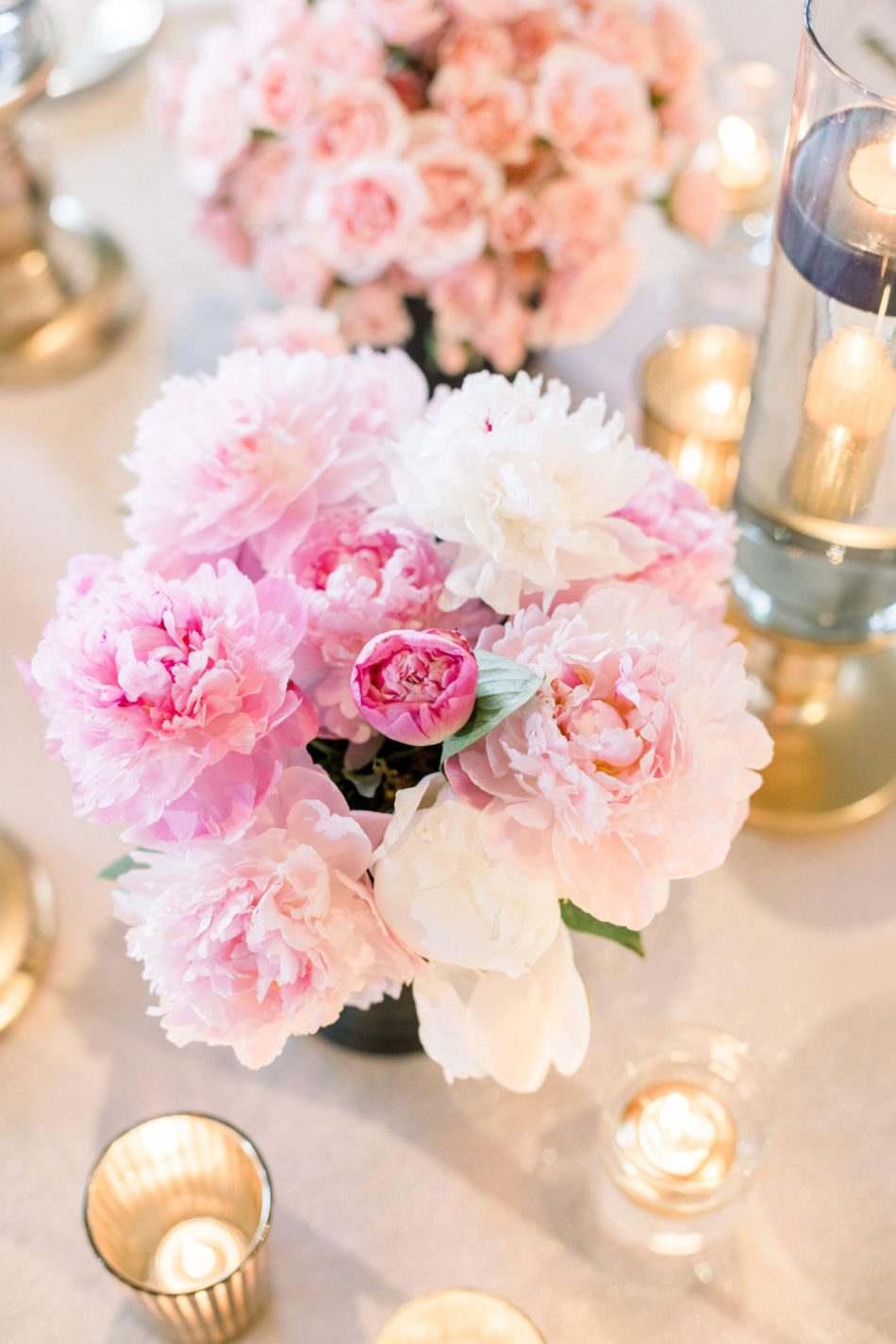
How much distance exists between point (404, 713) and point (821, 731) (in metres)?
0.40

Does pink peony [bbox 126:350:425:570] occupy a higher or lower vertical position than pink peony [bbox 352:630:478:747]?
higher

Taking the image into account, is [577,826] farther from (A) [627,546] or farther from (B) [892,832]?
(B) [892,832]

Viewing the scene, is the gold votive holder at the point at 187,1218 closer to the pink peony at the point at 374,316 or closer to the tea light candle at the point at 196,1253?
the tea light candle at the point at 196,1253

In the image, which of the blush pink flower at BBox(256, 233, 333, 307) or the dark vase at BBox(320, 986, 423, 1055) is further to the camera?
the blush pink flower at BBox(256, 233, 333, 307)

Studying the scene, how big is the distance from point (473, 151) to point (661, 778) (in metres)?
0.47

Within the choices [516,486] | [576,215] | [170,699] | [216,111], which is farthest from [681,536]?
[216,111]

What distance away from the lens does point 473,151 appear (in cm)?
73

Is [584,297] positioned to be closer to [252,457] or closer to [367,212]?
[367,212]

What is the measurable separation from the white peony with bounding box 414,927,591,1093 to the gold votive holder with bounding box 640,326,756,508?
1.29ft

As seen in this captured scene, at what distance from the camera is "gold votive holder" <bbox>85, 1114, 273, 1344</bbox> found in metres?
0.51

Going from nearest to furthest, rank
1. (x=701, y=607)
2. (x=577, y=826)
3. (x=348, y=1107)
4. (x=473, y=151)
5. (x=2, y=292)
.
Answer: (x=577, y=826), (x=701, y=607), (x=348, y=1107), (x=473, y=151), (x=2, y=292)

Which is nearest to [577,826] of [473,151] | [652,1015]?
[652,1015]

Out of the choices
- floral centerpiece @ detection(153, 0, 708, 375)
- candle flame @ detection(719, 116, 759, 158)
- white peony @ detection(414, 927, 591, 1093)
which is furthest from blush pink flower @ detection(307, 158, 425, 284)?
white peony @ detection(414, 927, 591, 1093)

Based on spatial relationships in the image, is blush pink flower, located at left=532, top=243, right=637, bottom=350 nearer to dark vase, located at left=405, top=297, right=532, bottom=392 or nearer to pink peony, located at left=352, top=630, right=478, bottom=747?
dark vase, located at left=405, top=297, right=532, bottom=392
